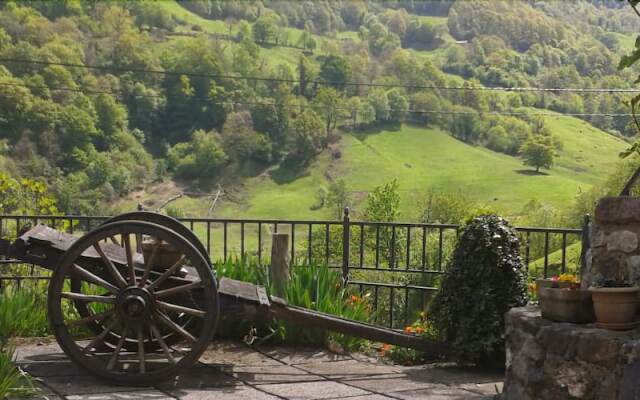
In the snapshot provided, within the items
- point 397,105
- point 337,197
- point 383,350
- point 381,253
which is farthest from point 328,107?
point 383,350

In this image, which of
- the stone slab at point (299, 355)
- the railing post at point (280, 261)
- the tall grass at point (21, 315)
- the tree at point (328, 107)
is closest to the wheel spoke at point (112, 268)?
the stone slab at point (299, 355)

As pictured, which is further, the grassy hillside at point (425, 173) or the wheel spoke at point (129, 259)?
Result: the grassy hillside at point (425, 173)

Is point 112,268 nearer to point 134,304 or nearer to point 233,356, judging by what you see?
point 134,304

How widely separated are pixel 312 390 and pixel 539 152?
302 feet

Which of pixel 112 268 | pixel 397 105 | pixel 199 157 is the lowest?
pixel 199 157

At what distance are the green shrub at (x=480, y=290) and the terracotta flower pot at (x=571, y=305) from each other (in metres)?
1.12

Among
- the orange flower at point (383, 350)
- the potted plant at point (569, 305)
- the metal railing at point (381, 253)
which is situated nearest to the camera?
the potted plant at point (569, 305)

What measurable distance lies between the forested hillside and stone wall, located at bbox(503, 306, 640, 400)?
7174 centimetres

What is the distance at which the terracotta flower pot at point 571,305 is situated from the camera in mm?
3662

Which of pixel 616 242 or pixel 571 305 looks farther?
pixel 616 242

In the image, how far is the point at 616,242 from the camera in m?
3.98

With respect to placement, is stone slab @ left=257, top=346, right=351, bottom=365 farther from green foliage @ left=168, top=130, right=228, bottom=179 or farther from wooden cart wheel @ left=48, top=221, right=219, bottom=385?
green foliage @ left=168, top=130, right=228, bottom=179

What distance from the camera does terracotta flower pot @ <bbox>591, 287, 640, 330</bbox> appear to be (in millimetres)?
3443

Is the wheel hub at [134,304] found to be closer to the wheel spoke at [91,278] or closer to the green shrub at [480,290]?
the wheel spoke at [91,278]
